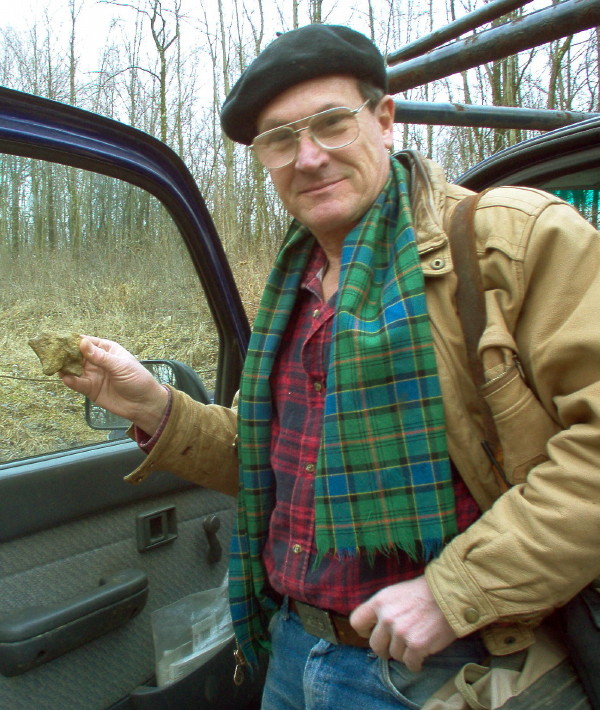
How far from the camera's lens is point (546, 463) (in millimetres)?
1149

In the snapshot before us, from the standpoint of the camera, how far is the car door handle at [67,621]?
166 cm

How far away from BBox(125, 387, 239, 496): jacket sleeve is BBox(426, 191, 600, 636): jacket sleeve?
0.82 metres

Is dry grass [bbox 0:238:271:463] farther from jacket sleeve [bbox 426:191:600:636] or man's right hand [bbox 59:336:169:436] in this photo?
jacket sleeve [bbox 426:191:600:636]

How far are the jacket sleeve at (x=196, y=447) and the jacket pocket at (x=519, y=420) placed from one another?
88 cm

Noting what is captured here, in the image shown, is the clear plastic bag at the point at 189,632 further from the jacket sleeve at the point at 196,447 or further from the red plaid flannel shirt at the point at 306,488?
the red plaid flannel shirt at the point at 306,488

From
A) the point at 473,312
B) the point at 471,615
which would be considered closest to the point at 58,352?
the point at 473,312

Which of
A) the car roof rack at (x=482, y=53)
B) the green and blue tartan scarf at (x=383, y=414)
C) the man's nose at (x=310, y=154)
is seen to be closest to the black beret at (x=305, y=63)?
the man's nose at (x=310, y=154)

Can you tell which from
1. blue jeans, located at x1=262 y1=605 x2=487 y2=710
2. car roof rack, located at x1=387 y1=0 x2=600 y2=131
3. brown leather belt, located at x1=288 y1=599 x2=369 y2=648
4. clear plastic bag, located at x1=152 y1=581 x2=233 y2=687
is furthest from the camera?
car roof rack, located at x1=387 y1=0 x2=600 y2=131

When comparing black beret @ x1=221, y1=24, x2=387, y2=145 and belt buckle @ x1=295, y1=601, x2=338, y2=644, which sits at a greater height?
black beret @ x1=221, y1=24, x2=387, y2=145

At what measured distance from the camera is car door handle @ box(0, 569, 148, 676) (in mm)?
1662

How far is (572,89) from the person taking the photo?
11.6 m

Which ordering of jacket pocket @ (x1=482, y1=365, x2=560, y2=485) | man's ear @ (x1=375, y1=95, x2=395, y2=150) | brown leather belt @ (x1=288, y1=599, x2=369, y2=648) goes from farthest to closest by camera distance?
man's ear @ (x1=375, y1=95, x2=395, y2=150)
brown leather belt @ (x1=288, y1=599, x2=369, y2=648)
jacket pocket @ (x1=482, y1=365, x2=560, y2=485)

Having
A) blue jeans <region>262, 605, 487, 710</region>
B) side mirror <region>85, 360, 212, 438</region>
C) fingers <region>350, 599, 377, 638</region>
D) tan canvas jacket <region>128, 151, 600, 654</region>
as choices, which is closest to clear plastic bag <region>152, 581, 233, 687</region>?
blue jeans <region>262, 605, 487, 710</region>

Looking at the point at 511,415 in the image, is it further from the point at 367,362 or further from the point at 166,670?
the point at 166,670
